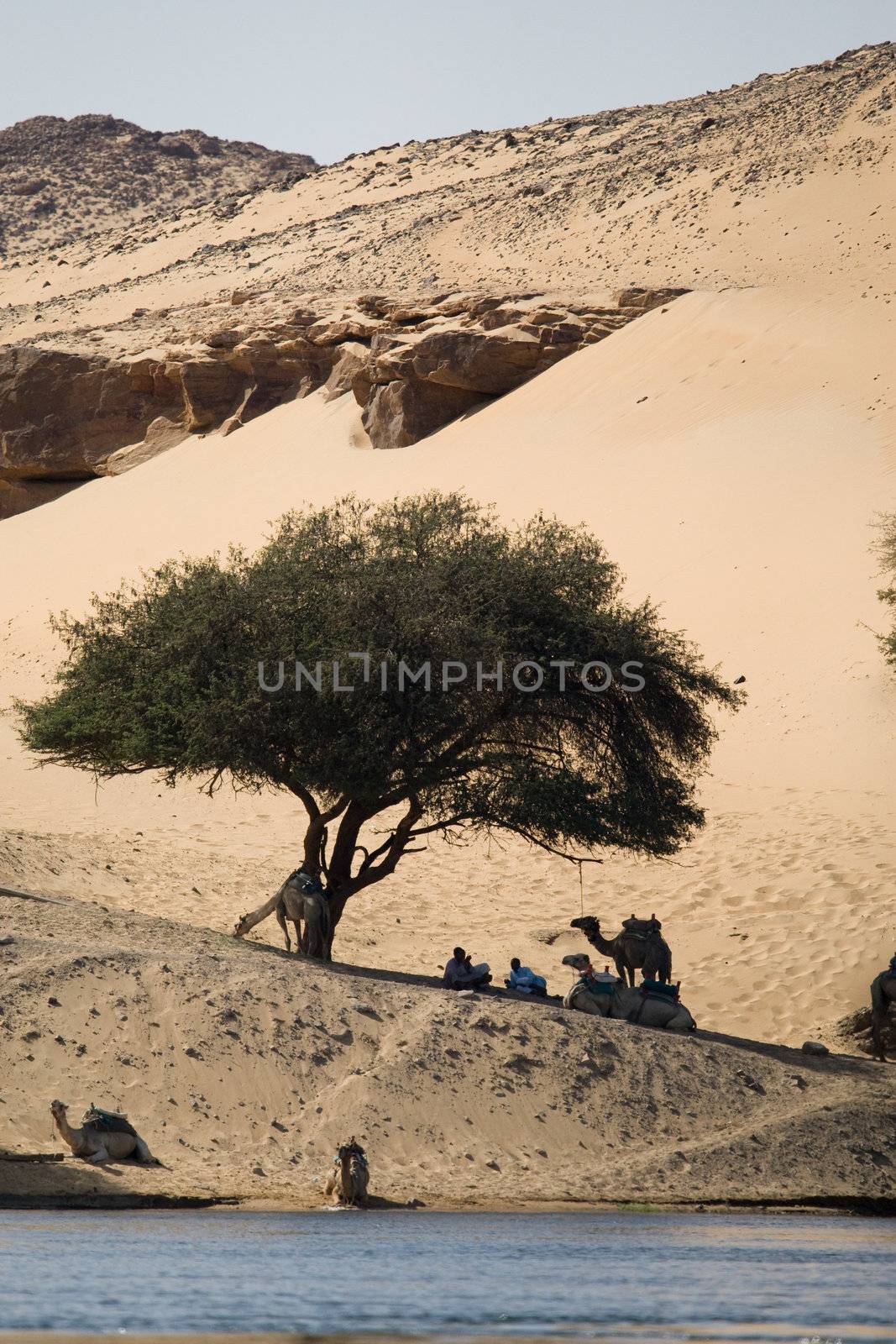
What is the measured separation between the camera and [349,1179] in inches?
458

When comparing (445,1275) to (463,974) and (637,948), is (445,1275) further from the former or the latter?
(637,948)

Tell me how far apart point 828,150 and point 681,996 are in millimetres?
45106

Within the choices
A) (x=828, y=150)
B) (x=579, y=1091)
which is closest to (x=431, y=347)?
(x=828, y=150)

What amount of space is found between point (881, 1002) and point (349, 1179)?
7886 millimetres

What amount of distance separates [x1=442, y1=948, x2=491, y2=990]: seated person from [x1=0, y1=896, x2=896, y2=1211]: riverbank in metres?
0.70

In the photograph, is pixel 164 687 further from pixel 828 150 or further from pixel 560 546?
pixel 828 150

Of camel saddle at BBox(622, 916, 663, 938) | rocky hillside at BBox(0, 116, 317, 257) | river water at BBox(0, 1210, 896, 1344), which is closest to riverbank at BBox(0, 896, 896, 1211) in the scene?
river water at BBox(0, 1210, 896, 1344)

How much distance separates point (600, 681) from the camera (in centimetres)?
1797

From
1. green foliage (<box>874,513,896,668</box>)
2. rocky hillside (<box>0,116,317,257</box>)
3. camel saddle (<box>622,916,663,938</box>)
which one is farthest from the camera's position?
rocky hillside (<box>0,116,317,257</box>)

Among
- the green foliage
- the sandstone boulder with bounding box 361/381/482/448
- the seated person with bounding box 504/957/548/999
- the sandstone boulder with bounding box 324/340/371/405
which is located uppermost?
the sandstone boulder with bounding box 324/340/371/405

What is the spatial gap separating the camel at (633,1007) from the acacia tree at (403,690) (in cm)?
197

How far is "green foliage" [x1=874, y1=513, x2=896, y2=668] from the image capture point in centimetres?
2955

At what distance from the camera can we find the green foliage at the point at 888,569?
2955 centimetres

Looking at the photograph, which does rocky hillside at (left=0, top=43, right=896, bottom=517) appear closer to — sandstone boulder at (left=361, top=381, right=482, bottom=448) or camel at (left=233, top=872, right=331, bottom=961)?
sandstone boulder at (left=361, top=381, right=482, bottom=448)
